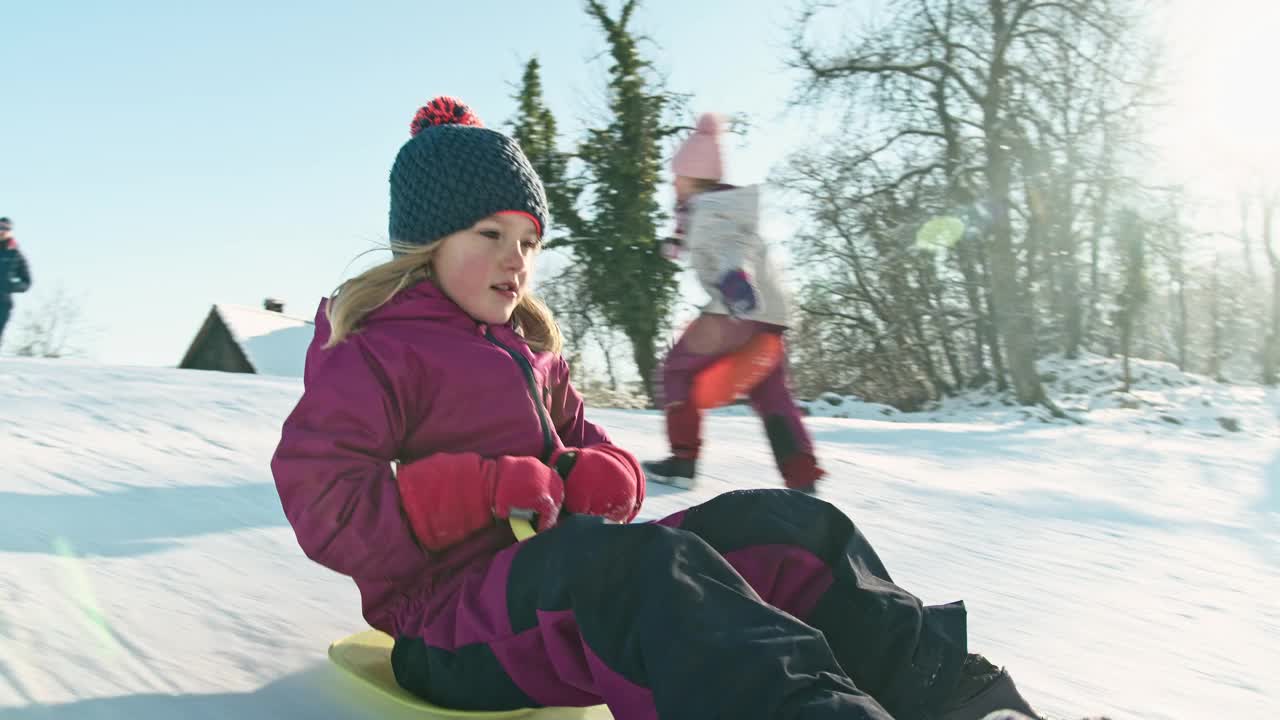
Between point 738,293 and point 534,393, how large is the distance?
190 centimetres

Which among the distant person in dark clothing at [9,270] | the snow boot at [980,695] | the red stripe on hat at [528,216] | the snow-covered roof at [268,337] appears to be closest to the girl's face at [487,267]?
the red stripe on hat at [528,216]

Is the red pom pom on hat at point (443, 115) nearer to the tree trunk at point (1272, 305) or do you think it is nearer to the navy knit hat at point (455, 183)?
the navy knit hat at point (455, 183)

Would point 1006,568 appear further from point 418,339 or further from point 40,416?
point 40,416

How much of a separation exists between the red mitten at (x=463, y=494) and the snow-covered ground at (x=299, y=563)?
0.26 meters

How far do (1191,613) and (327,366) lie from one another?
2.22m

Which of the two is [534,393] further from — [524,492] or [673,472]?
[673,472]

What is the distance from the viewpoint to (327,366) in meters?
1.26

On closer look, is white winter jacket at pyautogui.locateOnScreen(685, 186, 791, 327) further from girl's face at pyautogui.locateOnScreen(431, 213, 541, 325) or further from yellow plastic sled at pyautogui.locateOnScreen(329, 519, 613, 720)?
yellow plastic sled at pyautogui.locateOnScreen(329, 519, 613, 720)

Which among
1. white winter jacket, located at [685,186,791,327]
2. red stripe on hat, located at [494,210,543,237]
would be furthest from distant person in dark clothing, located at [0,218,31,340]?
red stripe on hat, located at [494,210,543,237]

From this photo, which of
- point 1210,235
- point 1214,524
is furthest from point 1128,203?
point 1214,524

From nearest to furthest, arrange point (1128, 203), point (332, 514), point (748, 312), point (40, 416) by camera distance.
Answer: point (332, 514), point (40, 416), point (748, 312), point (1128, 203)

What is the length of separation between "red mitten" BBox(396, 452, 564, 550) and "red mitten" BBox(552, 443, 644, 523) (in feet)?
0.32

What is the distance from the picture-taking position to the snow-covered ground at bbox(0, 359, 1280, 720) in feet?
4.07

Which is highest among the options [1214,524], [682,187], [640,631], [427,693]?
[682,187]
